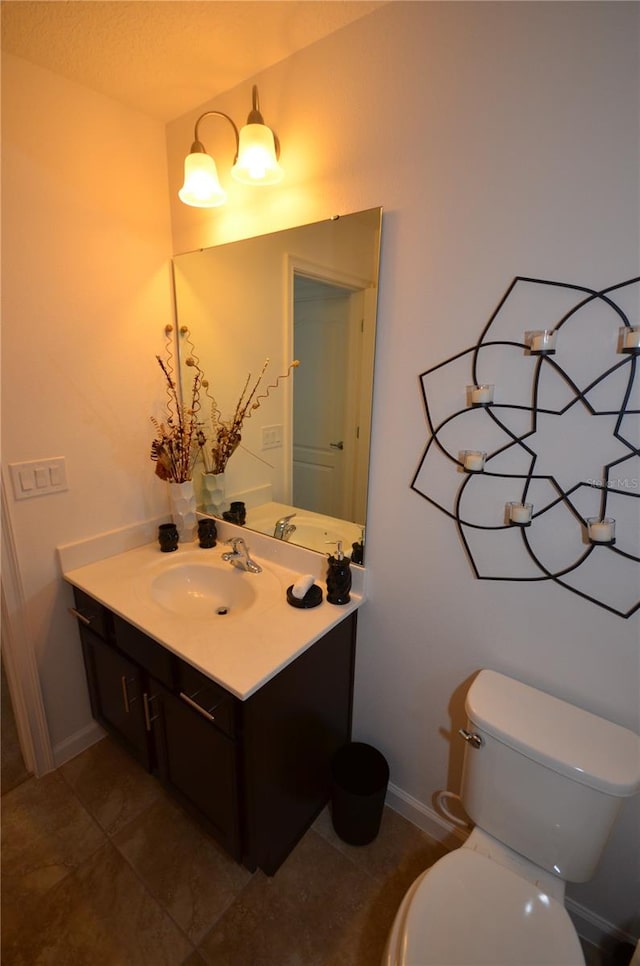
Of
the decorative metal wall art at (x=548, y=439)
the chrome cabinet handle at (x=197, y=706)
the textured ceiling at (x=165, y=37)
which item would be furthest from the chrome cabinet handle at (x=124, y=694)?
the textured ceiling at (x=165, y=37)

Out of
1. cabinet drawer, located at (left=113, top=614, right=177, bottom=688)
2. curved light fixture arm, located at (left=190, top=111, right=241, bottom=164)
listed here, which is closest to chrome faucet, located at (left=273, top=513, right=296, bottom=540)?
cabinet drawer, located at (left=113, top=614, right=177, bottom=688)

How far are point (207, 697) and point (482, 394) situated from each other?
1.10m

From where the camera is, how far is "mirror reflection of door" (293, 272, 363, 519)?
1309mm

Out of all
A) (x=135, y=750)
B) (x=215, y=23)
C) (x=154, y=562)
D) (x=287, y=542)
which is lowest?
(x=135, y=750)

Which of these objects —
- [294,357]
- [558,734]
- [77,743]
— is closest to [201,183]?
[294,357]

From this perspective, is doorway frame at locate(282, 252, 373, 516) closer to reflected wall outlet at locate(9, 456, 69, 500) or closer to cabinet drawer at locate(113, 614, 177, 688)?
cabinet drawer at locate(113, 614, 177, 688)

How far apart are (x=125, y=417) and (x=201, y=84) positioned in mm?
1156

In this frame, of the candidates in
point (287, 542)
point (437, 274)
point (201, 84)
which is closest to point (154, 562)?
point (287, 542)

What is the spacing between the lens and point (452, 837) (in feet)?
4.49

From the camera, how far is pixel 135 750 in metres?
1.51

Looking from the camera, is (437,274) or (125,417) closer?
(437,274)

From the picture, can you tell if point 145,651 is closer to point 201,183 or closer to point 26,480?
point 26,480

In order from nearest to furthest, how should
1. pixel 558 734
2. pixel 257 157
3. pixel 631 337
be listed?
pixel 631 337 < pixel 558 734 < pixel 257 157

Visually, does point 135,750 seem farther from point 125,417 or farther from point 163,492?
point 125,417
